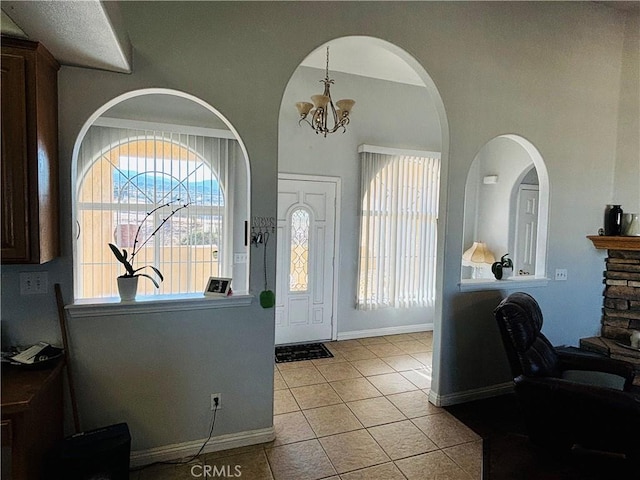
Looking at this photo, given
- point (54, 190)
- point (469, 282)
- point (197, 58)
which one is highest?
point (197, 58)

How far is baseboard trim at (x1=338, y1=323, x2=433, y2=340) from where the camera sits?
471 centimetres

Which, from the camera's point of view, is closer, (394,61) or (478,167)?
(394,61)

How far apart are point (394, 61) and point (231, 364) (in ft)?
11.4

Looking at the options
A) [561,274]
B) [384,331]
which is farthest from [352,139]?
[561,274]

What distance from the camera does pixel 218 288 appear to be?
7.96 feet

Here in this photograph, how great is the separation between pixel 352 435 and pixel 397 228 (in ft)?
9.08

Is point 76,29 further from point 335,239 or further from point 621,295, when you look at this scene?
point 621,295

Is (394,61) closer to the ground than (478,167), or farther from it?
farther from it

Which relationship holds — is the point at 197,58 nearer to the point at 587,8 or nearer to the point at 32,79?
the point at 32,79

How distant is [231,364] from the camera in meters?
2.42

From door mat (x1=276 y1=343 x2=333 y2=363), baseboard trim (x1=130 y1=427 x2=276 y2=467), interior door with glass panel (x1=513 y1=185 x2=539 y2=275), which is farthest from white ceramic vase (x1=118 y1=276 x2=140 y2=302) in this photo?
interior door with glass panel (x1=513 y1=185 x2=539 y2=275)

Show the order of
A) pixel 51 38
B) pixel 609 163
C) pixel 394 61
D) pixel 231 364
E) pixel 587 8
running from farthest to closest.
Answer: pixel 394 61 < pixel 609 163 < pixel 587 8 < pixel 231 364 < pixel 51 38

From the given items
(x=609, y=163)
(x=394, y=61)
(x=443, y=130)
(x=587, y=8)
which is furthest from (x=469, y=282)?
(x=587, y=8)

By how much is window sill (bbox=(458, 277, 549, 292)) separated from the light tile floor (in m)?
1.04
